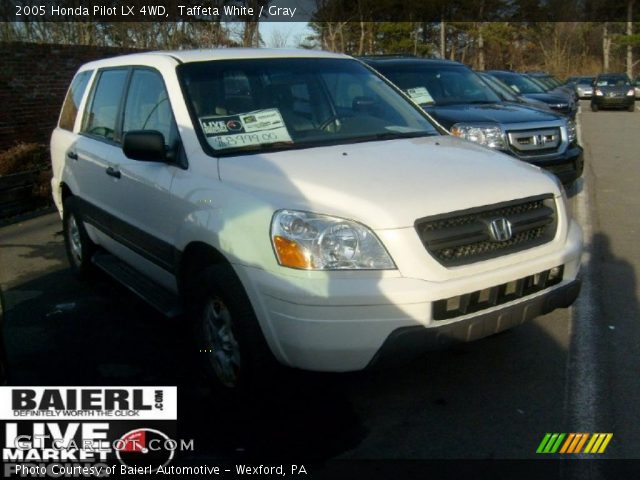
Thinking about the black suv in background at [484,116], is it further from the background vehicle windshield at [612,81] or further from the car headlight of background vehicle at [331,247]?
the background vehicle windshield at [612,81]

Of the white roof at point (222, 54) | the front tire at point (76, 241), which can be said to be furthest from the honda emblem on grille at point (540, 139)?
the front tire at point (76, 241)

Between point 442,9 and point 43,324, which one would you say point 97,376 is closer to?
point 43,324

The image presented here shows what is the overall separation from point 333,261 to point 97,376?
189 cm

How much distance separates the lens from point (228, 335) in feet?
12.1

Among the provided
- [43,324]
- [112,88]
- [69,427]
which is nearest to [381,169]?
[69,427]

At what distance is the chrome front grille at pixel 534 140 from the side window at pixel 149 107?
14.4ft

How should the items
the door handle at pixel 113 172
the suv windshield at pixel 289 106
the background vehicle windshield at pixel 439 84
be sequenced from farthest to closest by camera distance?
the background vehicle windshield at pixel 439 84
the door handle at pixel 113 172
the suv windshield at pixel 289 106

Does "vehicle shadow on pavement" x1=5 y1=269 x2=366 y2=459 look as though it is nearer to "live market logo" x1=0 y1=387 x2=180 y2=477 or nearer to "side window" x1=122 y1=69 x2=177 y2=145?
"live market logo" x1=0 y1=387 x2=180 y2=477

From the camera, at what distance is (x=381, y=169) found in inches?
144

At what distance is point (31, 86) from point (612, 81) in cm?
2530

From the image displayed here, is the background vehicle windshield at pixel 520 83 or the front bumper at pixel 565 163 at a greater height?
the background vehicle windshield at pixel 520 83

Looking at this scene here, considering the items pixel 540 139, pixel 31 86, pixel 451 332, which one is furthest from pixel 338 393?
pixel 31 86

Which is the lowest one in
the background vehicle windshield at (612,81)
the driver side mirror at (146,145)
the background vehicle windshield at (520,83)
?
the driver side mirror at (146,145)

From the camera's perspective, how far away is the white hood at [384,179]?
3281mm
